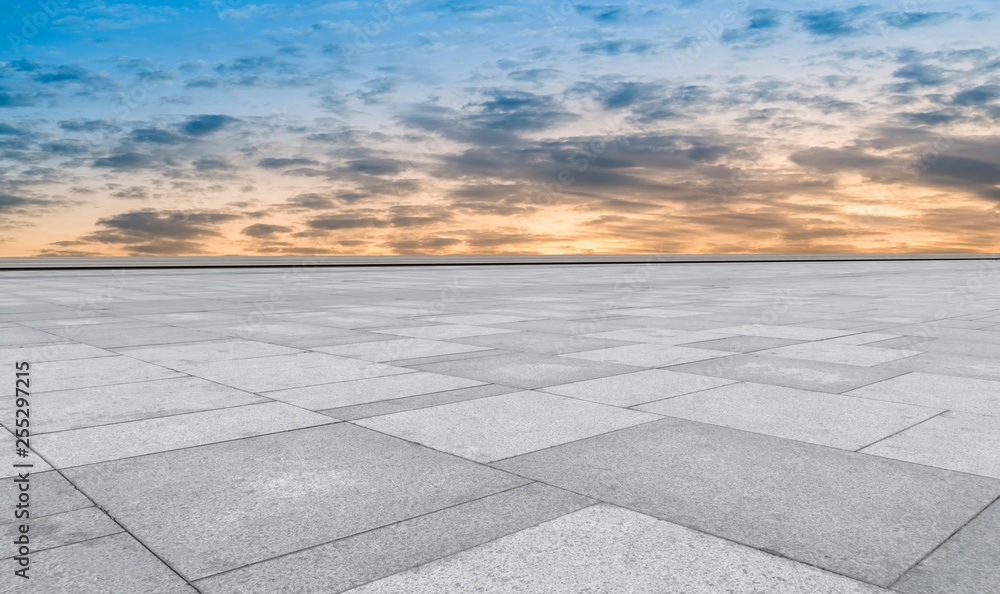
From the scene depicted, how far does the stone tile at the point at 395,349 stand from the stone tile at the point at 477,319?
2.95m

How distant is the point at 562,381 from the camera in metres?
8.41

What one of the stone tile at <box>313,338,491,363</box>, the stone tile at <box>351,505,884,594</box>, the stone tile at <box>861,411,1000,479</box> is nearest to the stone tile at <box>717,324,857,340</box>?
the stone tile at <box>313,338,491,363</box>

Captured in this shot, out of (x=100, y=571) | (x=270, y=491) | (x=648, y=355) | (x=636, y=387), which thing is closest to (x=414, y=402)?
(x=636, y=387)

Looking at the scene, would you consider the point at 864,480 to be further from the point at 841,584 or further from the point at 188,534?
the point at 188,534

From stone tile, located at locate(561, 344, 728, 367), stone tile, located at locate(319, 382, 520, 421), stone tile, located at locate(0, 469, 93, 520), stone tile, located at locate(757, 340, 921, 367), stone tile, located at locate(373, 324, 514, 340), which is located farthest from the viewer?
stone tile, located at locate(373, 324, 514, 340)

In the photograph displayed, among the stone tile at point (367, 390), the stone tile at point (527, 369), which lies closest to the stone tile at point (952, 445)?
the stone tile at point (527, 369)

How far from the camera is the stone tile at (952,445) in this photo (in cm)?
534

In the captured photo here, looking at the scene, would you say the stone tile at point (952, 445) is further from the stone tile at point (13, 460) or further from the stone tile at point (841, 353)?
the stone tile at point (13, 460)

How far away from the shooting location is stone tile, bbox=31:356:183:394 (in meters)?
8.32

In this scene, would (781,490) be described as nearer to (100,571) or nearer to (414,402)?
(414,402)

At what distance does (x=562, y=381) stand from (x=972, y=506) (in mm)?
4518

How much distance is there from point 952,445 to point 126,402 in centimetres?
761

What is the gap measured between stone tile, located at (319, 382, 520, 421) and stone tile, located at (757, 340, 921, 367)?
15.7ft

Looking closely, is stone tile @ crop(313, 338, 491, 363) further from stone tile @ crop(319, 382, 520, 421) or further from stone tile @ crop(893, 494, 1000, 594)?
stone tile @ crop(893, 494, 1000, 594)
